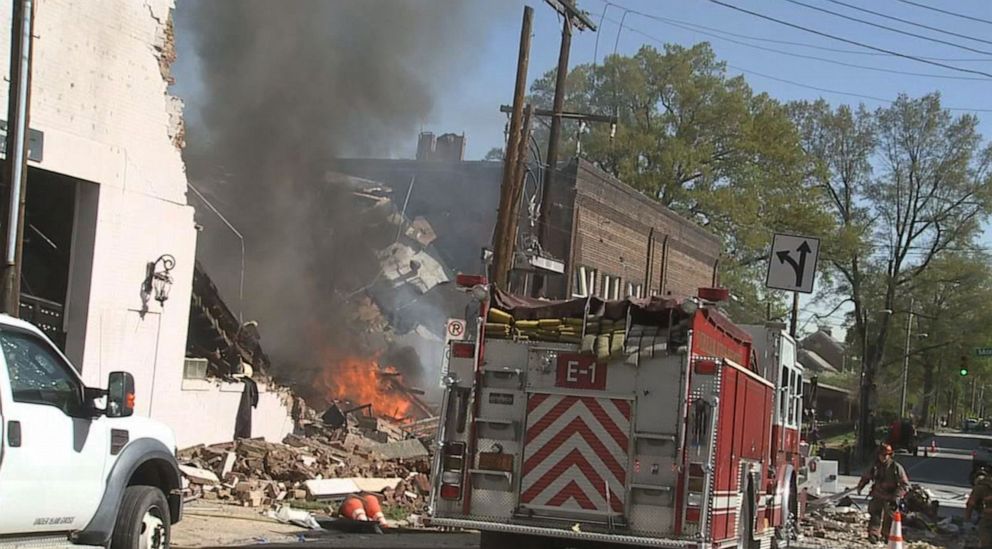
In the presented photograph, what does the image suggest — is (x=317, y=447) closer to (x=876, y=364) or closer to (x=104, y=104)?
(x=104, y=104)

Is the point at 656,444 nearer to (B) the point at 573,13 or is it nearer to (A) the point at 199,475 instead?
(A) the point at 199,475

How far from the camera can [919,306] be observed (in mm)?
63531

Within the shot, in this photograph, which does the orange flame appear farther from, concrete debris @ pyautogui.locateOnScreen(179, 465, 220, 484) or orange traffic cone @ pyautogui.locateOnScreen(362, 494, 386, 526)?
orange traffic cone @ pyautogui.locateOnScreen(362, 494, 386, 526)

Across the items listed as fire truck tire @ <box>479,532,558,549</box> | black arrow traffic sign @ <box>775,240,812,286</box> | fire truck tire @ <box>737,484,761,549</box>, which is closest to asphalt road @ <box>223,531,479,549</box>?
fire truck tire @ <box>479,532,558,549</box>

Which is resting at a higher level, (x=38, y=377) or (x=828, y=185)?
(x=828, y=185)

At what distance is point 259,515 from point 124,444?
664 centimetres

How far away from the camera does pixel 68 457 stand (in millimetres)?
6879

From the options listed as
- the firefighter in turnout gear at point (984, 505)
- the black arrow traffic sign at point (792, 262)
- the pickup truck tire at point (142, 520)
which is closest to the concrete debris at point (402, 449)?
the black arrow traffic sign at point (792, 262)

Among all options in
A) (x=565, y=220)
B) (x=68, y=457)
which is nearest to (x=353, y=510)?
(x=68, y=457)

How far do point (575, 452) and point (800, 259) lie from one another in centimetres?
689

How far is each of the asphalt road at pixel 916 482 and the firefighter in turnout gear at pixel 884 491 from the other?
19.8ft

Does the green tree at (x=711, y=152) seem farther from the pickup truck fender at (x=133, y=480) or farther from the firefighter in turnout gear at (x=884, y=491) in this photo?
the pickup truck fender at (x=133, y=480)

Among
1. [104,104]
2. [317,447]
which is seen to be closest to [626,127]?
[317,447]

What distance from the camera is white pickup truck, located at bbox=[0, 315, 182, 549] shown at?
6.47 meters
